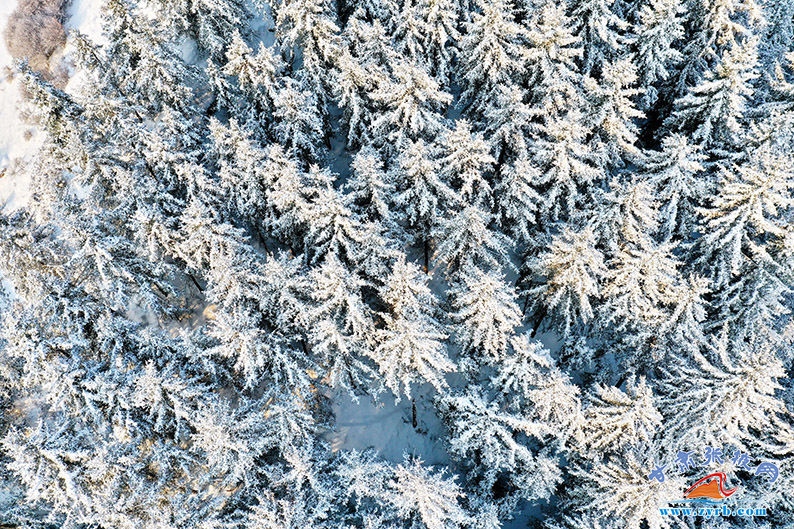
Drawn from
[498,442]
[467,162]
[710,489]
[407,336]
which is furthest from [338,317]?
[710,489]

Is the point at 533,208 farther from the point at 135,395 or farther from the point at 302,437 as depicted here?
the point at 135,395

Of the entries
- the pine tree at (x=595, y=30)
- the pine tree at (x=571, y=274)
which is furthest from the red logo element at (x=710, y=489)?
the pine tree at (x=595, y=30)

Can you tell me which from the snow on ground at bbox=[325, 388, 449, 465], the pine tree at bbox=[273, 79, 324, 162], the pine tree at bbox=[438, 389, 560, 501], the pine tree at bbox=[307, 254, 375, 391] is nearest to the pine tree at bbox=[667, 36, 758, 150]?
the pine tree at bbox=[438, 389, 560, 501]

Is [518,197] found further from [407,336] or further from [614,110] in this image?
[407,336]

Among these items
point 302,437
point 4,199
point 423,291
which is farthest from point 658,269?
point 4,199

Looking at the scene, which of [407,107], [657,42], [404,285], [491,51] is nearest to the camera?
[404,285]

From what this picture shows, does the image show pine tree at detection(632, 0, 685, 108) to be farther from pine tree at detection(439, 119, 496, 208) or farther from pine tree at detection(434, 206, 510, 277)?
pine tree at detection(434, 206, 510, 277)
